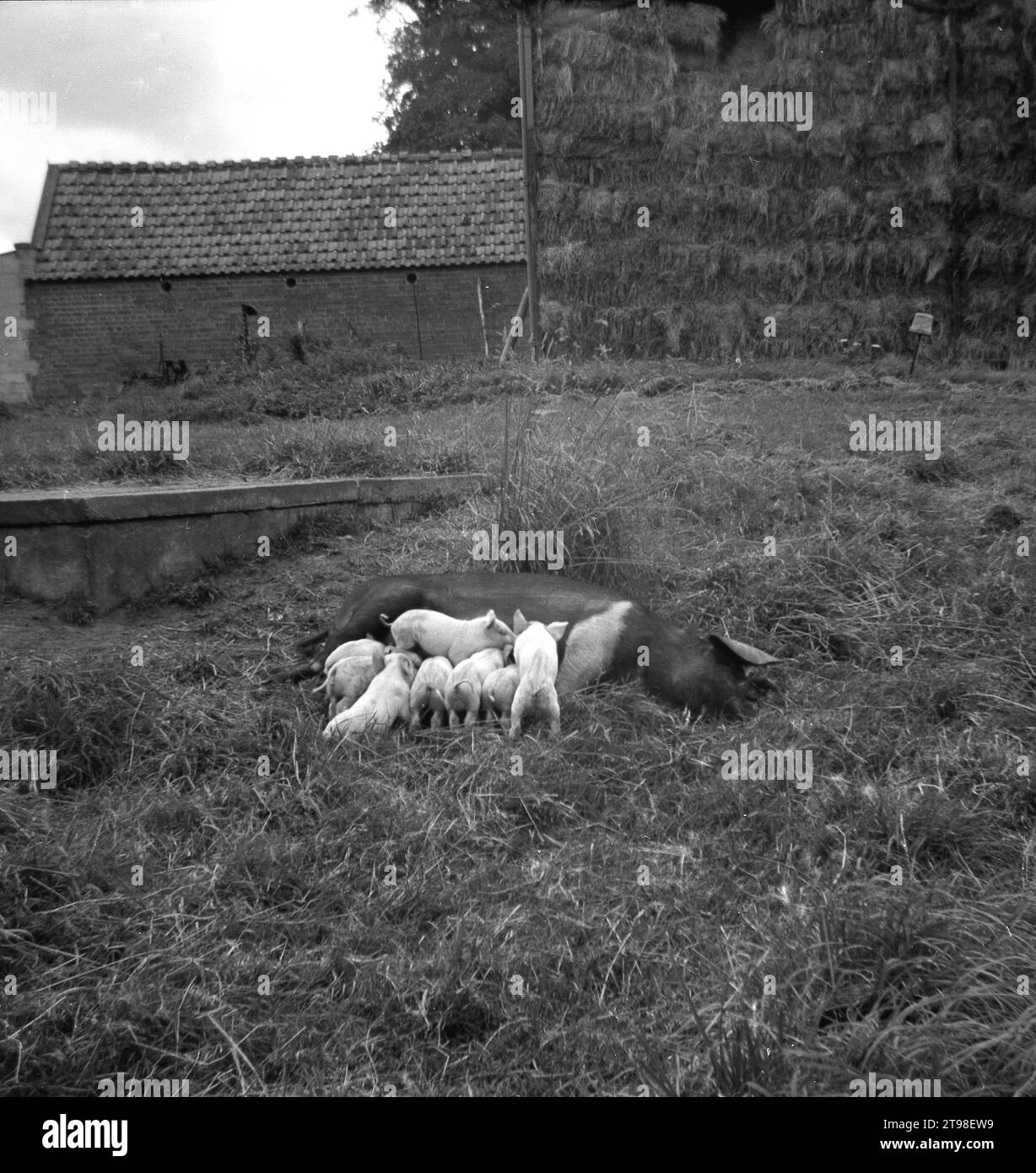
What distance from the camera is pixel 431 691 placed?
4.54 metres

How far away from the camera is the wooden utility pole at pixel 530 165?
1261 centimetres

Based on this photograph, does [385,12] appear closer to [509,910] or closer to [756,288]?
[756,288]

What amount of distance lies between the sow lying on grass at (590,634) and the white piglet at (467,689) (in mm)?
417

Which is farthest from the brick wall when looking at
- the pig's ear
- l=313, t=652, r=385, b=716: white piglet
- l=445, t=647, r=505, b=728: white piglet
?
l=445, t=647, r=505, b=728: white piglet

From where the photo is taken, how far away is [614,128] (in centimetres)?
1271

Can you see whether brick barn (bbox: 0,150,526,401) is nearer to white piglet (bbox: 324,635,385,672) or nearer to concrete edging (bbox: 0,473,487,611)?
concrete edging (bbox: 0,473,487,611)

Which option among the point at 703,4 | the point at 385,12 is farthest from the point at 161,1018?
the point at 385,12

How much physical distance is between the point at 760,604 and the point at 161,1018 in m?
3.58

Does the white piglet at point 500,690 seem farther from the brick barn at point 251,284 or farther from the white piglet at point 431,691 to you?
the brick barn at point 251,284

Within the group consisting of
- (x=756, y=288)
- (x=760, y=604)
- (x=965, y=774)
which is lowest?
(x=965, y=774)

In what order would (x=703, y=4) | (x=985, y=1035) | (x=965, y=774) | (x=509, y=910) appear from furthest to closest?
(x=703, y=4), (x=965, y=774), (x=509, y=910), (x=985, y=1035)

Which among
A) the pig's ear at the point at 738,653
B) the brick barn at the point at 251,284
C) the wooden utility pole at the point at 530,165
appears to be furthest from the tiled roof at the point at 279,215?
the pig's ear at the point at 738,653

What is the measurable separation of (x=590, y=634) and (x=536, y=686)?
0.61 meters

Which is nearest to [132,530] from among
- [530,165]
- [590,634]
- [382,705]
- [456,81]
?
[382,705]
